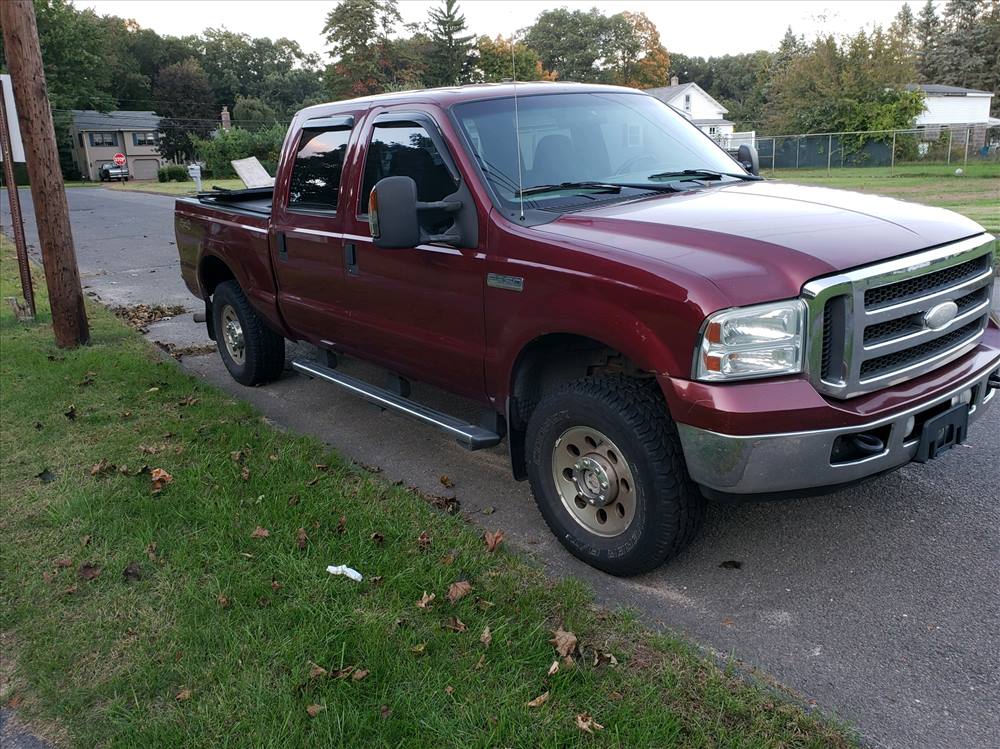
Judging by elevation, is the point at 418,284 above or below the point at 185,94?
below

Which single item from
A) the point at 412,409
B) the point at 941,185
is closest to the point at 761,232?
the point at 412,409

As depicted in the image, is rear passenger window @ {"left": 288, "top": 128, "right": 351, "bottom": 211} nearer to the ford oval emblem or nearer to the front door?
the front door

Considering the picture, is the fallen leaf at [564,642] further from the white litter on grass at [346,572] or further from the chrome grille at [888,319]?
the chrome grille at [888,319]

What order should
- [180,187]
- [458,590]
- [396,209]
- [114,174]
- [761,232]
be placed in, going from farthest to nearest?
1. [114,174]
2. [180,187]
3. [396,209]
4. [458,590]
5. [761,232]

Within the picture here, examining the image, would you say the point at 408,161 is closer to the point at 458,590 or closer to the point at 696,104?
the point at 458,590

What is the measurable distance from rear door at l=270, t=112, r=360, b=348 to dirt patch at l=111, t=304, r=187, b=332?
14.4 feet

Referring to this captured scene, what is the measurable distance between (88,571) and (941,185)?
81.4 feet

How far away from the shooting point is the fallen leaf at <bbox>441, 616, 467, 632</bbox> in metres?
3.31

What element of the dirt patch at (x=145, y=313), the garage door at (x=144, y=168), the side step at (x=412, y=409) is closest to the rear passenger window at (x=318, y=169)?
the side step at (x=412, y=409)

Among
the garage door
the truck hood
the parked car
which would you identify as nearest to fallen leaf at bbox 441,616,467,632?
the truck hood

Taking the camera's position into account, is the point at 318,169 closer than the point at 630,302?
No

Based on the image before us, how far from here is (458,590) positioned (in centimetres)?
355

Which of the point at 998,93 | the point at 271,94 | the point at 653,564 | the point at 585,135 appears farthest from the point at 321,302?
the point at 271,94

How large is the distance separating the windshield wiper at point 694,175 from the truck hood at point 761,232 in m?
0.33
